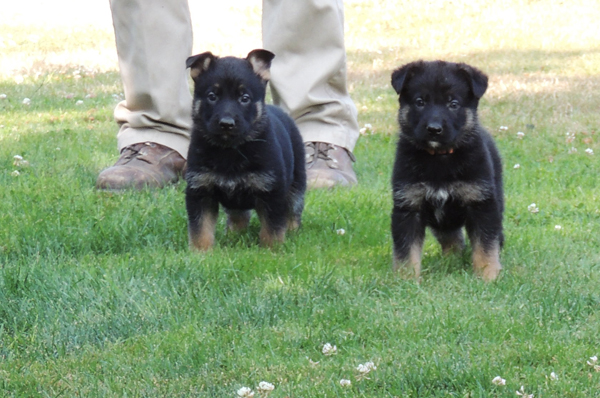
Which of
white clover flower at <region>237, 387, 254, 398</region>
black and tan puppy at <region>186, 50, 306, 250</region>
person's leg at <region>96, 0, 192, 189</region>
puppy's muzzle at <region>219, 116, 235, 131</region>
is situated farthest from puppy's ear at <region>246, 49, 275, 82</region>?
white clover flower at <region>237, 387, 254, 398</region>

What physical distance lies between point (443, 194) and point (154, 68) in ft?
8.90

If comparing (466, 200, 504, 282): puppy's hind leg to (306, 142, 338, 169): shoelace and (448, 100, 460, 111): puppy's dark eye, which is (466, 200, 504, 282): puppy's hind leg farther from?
(306, 142, 338, 169): shoelace

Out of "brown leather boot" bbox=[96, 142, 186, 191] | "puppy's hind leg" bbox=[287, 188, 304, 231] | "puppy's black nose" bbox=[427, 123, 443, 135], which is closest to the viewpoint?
"puppy's black nose" bbox=[427, 123, 443, 135]

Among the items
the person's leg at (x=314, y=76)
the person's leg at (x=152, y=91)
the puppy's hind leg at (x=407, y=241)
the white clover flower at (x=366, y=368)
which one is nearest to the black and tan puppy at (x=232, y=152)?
the puppy's hind leg at (x=407, y=241)

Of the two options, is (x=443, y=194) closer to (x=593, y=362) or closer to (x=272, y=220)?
(x=272, y=220)

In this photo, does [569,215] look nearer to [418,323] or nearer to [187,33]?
[418,323]

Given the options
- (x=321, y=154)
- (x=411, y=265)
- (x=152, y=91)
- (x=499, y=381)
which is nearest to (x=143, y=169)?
(x=152, y=91)

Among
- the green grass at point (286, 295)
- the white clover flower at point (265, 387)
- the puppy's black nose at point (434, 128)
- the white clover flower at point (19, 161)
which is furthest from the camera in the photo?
the white clover flower at point (19, 161)

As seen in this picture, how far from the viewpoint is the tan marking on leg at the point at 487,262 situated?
13.6 feet

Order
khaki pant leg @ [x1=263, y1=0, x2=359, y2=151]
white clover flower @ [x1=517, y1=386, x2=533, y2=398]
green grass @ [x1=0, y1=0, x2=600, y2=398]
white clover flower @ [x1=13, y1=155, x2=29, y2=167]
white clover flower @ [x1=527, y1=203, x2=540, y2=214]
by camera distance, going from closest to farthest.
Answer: white clover flower @ [x1=517, y1=386, x2=533, y2=398] < green grass @ [x1=0, y1=0, x2=600, y2=398] < white clover flower @ [x1=527, y1=203, x2=540, y2=214] < khaki pant leg @ [x1=263, y1=0, x2=359, y2=151] < white clover flower @ [x1=13, y1=155, x2=29, y2=167]

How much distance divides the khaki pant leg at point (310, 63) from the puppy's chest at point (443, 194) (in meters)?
2.20

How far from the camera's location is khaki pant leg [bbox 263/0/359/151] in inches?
240

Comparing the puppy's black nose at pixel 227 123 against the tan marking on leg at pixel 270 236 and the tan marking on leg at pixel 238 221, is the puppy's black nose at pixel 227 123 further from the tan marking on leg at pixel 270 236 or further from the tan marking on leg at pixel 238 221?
the tan marking on leg at pixel 238 221

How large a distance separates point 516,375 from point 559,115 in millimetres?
6060
